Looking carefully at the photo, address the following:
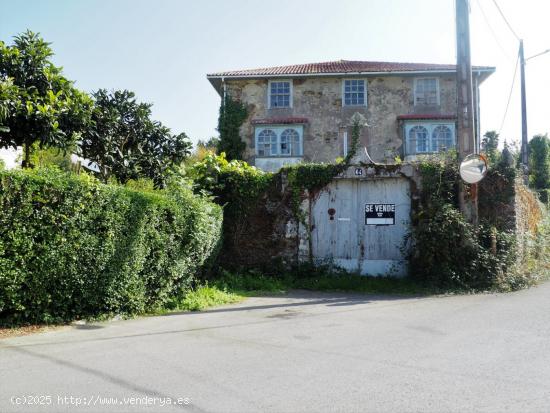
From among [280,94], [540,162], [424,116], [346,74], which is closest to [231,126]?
[280,94]

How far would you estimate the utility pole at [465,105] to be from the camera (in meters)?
10.6

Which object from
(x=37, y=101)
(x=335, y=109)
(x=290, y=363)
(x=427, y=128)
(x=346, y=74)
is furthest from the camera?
(x=335, y=109)

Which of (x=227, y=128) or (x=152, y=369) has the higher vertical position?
(x=227, y=128)

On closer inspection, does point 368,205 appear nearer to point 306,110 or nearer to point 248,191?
point 248,191

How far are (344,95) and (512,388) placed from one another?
22.3m

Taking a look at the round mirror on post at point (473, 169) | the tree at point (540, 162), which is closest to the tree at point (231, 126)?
the round mirror on post at point (473, 169)

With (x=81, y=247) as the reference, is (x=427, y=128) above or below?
above

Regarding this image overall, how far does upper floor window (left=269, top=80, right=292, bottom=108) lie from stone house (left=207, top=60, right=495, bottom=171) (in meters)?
0.05

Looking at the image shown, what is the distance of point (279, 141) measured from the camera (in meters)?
24.9

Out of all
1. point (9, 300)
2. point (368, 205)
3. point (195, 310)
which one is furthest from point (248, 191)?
point (9, 300)

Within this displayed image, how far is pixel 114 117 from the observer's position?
10312mm

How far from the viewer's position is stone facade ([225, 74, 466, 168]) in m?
24.7

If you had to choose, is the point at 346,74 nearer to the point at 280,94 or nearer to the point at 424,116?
the point at 280,94

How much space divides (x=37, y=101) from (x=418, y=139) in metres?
19.7
